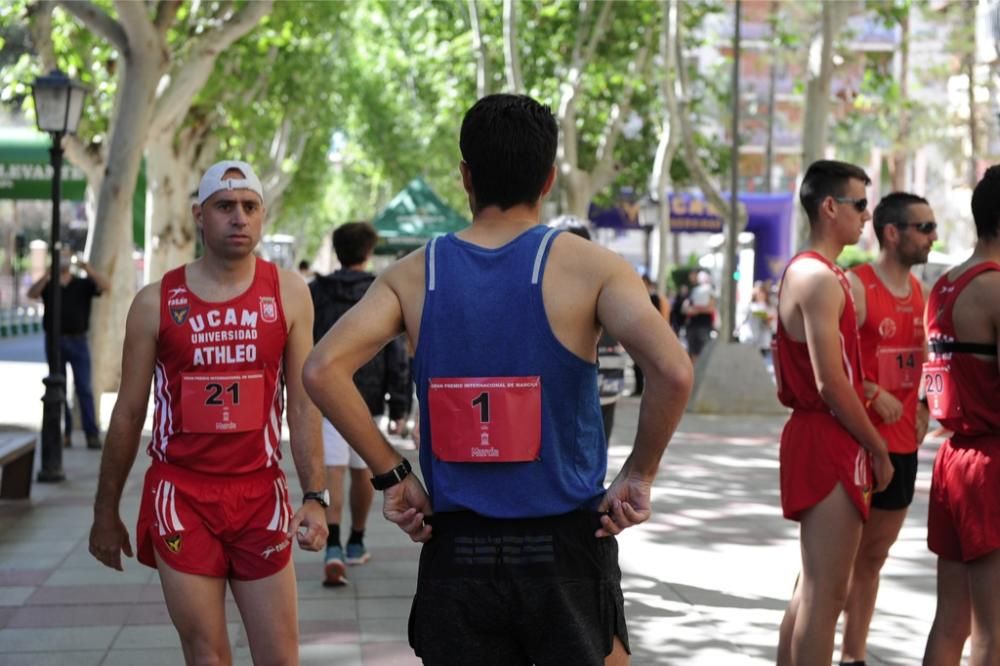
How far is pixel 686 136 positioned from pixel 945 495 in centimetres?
1858

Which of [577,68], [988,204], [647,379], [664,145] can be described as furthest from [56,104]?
[577,68]

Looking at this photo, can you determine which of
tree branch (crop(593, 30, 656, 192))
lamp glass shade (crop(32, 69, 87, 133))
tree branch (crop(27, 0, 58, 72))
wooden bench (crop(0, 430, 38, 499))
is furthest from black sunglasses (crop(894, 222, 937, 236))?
tree branch (crop(593, 30, 656, 192))

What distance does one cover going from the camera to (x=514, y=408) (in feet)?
11.4

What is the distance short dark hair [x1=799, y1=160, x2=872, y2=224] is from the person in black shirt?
11.0 metres

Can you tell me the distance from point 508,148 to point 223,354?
1.63 metres

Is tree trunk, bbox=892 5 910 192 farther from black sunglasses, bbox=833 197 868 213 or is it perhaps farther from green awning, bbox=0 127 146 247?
green awning, bbox=0 127 146 247

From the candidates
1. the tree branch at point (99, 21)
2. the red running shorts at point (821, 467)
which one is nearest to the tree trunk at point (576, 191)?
the tree branch at point (99, 21)

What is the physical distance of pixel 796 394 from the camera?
220 inches

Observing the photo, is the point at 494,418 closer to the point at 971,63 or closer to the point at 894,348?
the point at 894,348

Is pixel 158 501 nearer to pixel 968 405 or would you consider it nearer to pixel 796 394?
pixel 796 394

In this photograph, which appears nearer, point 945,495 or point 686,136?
point 945,495

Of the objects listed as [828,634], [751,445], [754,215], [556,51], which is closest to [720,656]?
[828,634]

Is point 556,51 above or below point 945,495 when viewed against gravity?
above

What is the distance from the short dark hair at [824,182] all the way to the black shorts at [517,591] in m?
2.47
